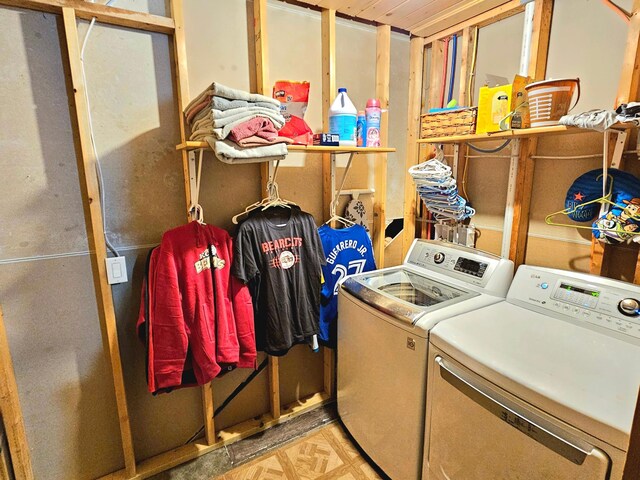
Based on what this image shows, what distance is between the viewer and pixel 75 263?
148 centimetres

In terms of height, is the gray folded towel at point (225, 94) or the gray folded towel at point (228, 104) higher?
the gray folded towel at point (225, 94)

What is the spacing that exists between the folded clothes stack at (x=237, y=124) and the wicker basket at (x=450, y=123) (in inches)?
35.3

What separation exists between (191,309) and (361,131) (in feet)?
4.01

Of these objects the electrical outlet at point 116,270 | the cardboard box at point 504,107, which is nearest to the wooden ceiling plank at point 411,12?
the cardboard box at point 504,107

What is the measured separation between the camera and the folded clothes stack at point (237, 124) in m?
1.30

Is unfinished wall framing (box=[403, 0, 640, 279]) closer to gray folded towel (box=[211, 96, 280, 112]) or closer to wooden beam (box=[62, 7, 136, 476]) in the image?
gray folded towel (box=[211, 96, 280, 112])

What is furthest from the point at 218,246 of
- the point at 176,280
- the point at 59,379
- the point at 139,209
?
the point at 59,379

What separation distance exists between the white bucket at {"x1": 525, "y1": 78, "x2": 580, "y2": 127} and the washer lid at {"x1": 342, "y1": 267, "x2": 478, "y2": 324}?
0.79 m

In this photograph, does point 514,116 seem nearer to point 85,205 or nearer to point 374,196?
point 374,196

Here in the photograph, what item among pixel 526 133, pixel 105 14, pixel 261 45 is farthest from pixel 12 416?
pixel 526 133

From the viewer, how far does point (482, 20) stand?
6.08 feet

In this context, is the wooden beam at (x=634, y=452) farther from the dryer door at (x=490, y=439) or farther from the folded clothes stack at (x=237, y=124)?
the folded clothes stack at (x=237, y=124)

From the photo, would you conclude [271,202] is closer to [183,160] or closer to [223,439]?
[183,160]

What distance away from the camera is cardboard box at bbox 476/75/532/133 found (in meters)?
1.54
